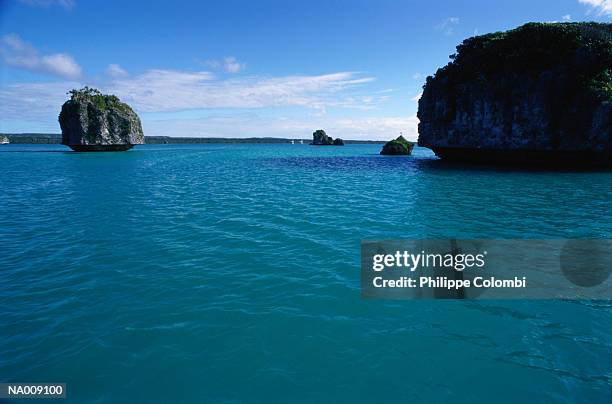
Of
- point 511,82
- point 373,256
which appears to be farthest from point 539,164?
point 373,256

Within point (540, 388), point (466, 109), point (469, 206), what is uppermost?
point (466, 109)

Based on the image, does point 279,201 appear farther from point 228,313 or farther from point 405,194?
point 228,313

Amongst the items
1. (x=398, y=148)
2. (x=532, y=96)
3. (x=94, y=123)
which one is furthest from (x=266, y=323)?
(x=94, y=123)

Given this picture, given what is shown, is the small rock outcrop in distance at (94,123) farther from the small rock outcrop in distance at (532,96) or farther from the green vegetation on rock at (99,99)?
the small rock outcrop in distance at (532,96)

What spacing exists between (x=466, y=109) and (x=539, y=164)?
14.5 meters

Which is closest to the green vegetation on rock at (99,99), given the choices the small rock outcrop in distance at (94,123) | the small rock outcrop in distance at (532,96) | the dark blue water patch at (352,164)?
the small rock outcrop in distance at (94,123)

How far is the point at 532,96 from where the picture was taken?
1855 inches

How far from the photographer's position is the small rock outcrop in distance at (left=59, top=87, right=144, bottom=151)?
340 feet

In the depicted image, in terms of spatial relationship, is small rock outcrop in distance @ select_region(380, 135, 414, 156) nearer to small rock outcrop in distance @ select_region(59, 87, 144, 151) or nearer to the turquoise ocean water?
the turquoise ocean water

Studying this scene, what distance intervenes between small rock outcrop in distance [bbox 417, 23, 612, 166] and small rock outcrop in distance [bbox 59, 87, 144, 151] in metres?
102

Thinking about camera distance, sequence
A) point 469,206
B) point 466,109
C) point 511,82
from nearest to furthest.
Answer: point 469,206 < point 511,82 < point 466,109

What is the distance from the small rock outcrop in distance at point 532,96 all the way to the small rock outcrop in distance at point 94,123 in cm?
10213

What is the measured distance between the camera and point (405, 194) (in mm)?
27484

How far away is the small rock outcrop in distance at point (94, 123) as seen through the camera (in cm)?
10350
